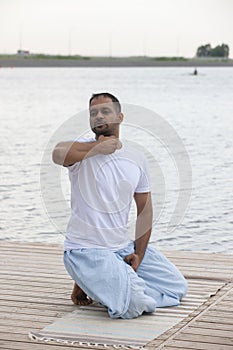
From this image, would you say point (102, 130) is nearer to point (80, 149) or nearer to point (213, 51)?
point (80, 149)

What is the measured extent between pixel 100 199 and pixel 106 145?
25 centimetres

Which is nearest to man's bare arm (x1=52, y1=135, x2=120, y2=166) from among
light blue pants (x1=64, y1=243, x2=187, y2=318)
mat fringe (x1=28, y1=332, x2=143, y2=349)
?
light blue pants (x1=64, y1=243, x2=187, y2=318)

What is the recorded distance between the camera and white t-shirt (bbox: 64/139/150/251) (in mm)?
4434

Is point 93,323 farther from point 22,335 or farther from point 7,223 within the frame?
point 7,223

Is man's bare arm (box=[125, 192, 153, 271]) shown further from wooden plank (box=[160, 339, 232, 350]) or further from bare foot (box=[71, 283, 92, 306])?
wooden plank (box=[160, 339, 232, 350])

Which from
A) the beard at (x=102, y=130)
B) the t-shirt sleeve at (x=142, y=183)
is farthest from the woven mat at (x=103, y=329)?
the beard at (x=102, y=130)

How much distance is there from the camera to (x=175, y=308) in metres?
4.51

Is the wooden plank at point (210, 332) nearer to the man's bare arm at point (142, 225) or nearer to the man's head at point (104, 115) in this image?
the man's bare arm at point (142, 225)

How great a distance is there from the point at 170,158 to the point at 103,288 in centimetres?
955

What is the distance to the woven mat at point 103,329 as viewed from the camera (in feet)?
13.1

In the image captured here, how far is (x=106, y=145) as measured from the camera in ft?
14.4

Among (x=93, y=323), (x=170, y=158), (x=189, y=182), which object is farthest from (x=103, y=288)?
(x=170, y=158)

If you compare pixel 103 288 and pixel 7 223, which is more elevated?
pixel 103 288

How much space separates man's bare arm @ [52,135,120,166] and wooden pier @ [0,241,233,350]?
2.30 ft
